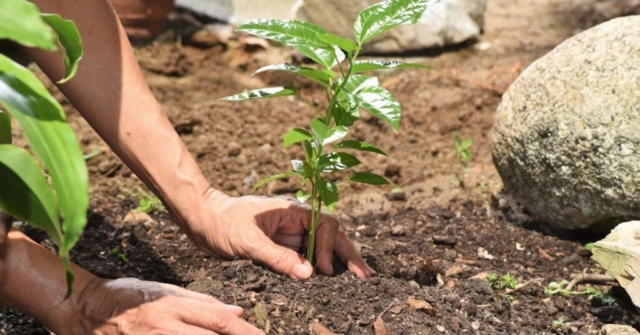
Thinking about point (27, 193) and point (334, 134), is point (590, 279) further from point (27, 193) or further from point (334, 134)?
point (27, 193)

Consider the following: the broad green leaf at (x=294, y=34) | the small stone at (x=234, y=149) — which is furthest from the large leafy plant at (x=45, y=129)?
the small stone at (x=234, y=149)

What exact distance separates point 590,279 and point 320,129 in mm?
1231

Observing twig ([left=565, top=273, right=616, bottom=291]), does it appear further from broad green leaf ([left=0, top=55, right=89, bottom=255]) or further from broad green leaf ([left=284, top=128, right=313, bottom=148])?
broad green leaf ([left=0, top=55, right=89, bottom=255])

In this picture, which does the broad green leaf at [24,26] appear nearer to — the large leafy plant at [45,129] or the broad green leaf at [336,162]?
the large leafy plant at [45,129]

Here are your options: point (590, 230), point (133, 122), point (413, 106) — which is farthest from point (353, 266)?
point (413, 106)

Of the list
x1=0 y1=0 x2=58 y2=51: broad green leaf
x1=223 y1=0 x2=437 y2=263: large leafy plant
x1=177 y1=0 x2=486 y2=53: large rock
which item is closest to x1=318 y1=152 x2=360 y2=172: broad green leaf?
x1=223 y1=0 x2=437 y2=263: large leafy plant

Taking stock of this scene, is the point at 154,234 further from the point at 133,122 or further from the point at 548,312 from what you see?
the point at 548,312

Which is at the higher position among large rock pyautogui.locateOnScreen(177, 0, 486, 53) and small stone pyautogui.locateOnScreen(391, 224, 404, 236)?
large rock pyautogui.locateOnScreen(177, 0, 486, 53)

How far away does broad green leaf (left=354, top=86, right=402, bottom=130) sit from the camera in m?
1.96

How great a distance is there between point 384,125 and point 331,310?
231cm

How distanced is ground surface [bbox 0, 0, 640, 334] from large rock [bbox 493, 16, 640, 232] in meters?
0.19

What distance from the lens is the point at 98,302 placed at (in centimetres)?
201

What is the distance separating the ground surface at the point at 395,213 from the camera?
7.59 ft

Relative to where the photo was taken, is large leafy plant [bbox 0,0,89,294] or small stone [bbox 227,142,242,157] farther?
small stone [bbox 227,142,242,157]
